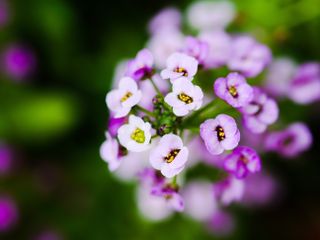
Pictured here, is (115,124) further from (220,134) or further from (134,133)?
(220,134)

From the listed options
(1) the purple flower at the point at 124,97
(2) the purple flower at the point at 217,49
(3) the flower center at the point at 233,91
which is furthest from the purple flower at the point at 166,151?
(2) the purple flower at the point at 217,49

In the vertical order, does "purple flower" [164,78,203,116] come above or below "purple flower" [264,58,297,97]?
below

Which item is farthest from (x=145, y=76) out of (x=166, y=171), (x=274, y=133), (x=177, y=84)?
(x=274, y=133)

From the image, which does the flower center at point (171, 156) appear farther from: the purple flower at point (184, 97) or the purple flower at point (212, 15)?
the purple flower at point (212, 15)

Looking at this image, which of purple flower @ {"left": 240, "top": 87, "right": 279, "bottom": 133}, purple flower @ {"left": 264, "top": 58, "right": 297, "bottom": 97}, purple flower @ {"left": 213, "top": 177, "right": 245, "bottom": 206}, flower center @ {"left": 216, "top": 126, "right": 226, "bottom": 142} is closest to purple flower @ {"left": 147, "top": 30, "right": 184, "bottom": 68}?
purple flower @ {"left": 264, "top": 58, "right": 297, "bottom": 97}

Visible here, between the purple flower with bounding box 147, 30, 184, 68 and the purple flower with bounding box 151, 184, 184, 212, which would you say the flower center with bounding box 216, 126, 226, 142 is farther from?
the purple flower with bounding box 147, 30, 184, 68
